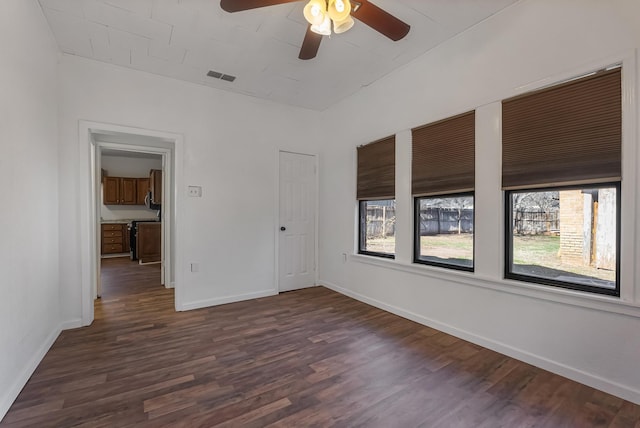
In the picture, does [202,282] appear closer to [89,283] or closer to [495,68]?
[89,283]

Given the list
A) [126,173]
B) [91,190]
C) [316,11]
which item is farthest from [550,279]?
[126,173]

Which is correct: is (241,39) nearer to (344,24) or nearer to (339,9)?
(344,24)

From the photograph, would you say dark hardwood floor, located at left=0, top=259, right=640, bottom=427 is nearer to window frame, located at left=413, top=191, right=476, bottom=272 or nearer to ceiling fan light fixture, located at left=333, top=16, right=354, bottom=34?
window frame, located at left=413, top=191, right=476, bottom=272

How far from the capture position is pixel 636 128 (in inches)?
72.4

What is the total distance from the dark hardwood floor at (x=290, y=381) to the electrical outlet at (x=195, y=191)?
4.99 feet

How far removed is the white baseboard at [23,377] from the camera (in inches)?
68.4

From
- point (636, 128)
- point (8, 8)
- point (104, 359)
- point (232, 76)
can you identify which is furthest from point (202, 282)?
point (636, 128)

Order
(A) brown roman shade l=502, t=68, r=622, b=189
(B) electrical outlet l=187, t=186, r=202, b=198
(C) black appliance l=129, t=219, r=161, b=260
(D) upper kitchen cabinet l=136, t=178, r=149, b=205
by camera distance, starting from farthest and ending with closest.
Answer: (D) upper kitchen cabinet l=136, t=178, r=149, b=205 → (C) black appliance l=129, t=219, r=161, b=260 → (B) electrical outlet l=187, t=186, r=202, b=198 → (A) brown roman shade l=502, t=68, r=622, b=189

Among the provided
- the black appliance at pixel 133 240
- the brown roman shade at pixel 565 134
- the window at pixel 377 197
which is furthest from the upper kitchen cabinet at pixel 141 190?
the brown roman shade at pixel 565 134

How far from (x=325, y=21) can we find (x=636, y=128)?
2105mm

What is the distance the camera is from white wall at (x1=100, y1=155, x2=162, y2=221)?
789 centimetres

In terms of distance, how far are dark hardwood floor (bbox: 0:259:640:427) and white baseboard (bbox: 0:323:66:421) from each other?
0.05 metres

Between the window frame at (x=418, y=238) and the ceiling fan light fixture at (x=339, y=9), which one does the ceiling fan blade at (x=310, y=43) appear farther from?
the window frame at (x=418, y=238)

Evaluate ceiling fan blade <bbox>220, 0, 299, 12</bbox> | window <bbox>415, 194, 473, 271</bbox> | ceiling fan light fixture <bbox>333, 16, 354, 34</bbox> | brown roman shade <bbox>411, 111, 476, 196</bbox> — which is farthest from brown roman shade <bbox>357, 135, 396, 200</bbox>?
Answer: ceiling fan blade <bbox>220, 0, 299, 12</bbox>
